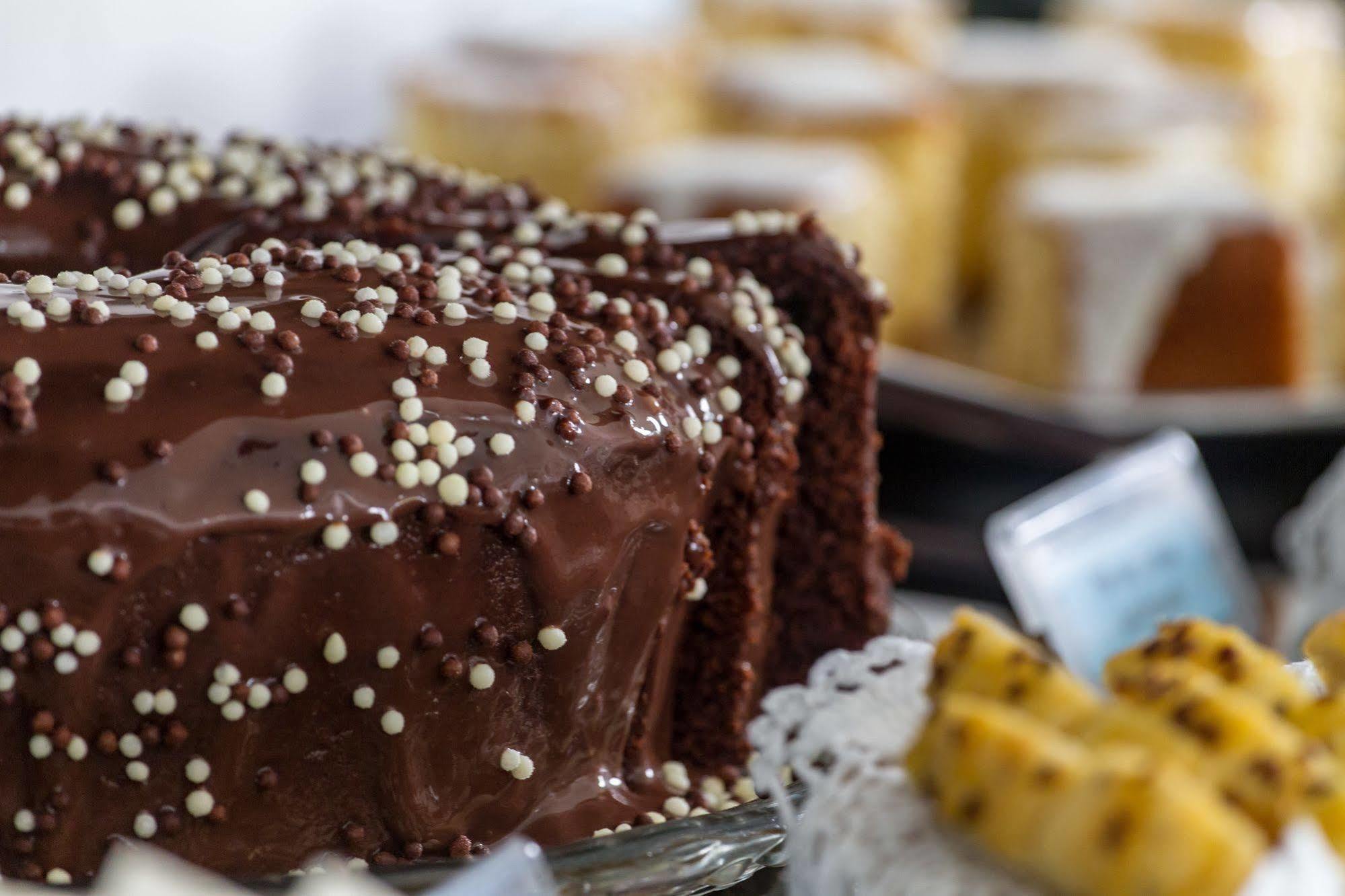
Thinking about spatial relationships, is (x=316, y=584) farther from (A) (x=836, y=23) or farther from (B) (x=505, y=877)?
(A) (x=836, y=23)

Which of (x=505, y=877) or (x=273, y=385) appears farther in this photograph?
(x=273, y=385)

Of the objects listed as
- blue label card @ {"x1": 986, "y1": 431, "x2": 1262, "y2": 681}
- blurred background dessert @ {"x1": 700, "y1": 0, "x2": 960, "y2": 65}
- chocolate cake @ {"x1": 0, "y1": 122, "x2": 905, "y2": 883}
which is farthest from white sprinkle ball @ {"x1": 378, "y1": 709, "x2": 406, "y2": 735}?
blurred background dessert @ {"x1": 700, "y1": 0, "x2": 960, "y2": 65}

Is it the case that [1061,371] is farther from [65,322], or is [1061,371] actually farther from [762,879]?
[65,322]

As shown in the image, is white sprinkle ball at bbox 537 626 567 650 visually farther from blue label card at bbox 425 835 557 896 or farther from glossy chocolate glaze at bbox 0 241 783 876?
blue label card at bbox 425 835 557 896

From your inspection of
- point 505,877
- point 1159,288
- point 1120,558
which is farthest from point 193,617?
point 1159,288

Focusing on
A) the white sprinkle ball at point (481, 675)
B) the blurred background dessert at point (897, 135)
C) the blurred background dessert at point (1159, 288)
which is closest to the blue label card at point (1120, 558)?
the white sprinkle ball at point (481, 675)

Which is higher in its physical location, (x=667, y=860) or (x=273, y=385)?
(x=273, y=385)

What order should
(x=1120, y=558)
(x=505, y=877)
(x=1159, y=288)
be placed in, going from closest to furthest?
(x=505, y=877), (x=1120, y=558), (x=1159, y=288)
